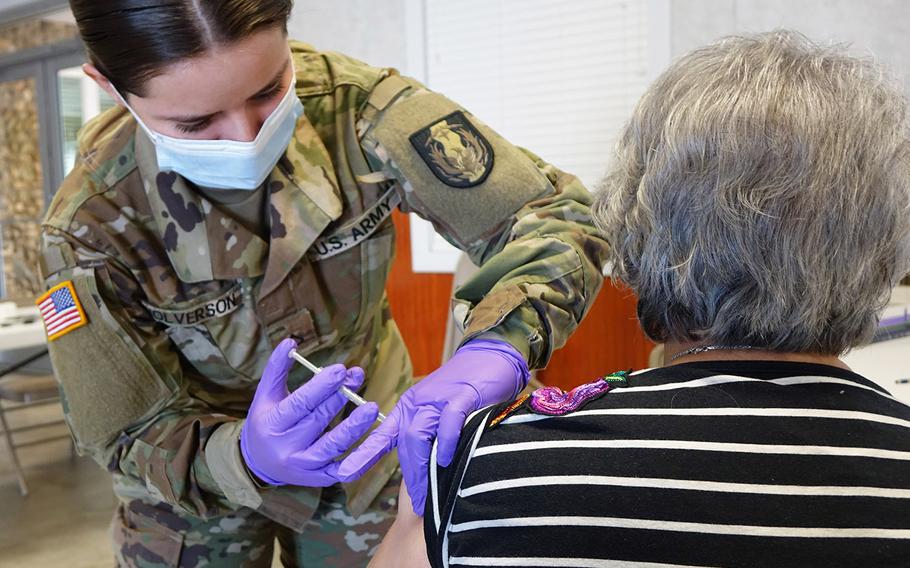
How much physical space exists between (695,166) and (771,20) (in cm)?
288

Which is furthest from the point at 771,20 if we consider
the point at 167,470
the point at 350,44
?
the point at 167,470

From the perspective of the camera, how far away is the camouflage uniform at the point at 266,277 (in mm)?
1314

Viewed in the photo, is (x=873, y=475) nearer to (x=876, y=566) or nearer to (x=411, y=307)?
(x=876, y=566)

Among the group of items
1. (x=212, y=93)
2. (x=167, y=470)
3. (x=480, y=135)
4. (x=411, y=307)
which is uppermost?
(x=212, y=93)

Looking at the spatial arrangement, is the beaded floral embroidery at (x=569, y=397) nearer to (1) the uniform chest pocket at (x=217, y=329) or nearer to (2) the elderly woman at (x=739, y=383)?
(2) the elderly woman at (x=739, y=383)

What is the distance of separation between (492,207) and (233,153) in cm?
43

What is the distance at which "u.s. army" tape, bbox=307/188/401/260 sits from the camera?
146 centimetres

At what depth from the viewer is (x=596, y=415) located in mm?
778

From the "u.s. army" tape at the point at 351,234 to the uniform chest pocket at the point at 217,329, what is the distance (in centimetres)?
15

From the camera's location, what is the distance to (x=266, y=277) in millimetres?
1399

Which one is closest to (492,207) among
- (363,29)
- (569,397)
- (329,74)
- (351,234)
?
(351,234)

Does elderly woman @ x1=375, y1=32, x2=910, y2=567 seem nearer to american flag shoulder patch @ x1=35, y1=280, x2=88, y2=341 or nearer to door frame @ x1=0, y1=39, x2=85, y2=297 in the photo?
american flag shoulder patch @ x1=35, y1=280, x2=88, y2=341

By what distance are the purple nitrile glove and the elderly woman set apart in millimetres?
132

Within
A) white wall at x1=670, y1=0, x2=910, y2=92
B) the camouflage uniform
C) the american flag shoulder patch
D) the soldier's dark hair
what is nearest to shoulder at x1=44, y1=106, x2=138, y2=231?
the camouflage uniform
